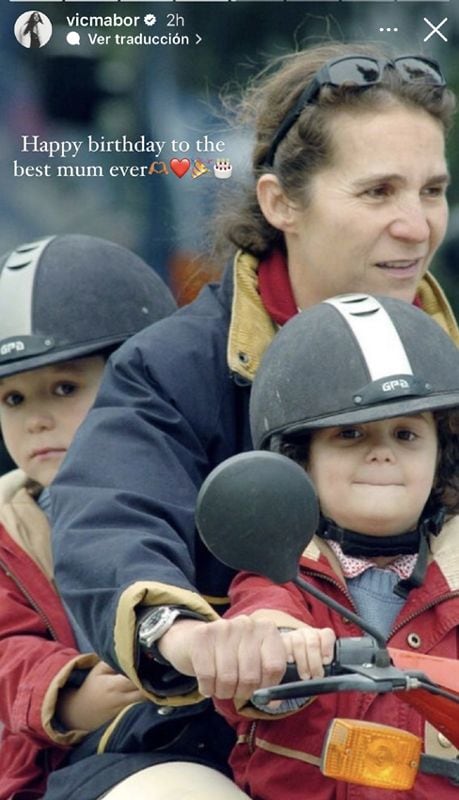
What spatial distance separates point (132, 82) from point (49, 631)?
104 inches

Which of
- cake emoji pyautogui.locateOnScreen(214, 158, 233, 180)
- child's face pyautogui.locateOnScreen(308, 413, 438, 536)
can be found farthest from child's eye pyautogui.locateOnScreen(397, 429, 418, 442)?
cake emoji pyautogui.locateOnScreen(214, 158, 233, 180)

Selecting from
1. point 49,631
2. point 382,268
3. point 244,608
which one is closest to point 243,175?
point 382,268

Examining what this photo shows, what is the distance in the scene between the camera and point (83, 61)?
6.56m

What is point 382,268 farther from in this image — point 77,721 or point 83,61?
point 83,61

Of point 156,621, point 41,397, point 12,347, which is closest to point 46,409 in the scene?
point 41,397

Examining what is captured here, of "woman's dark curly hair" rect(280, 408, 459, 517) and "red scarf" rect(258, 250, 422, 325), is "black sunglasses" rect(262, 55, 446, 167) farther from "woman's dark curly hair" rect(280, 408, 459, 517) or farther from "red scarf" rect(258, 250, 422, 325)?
"woman's dark curly hair" rect(280, 408, 459, 517)

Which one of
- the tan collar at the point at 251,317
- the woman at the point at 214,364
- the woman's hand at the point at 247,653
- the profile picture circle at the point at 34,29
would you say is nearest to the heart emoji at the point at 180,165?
the profile picture circle at the point at 34,29

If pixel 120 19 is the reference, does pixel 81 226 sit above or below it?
below

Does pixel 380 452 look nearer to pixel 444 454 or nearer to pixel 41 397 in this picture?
pixel 444 454

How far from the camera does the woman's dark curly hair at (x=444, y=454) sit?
3.77 meters

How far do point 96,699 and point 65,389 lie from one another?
99cm

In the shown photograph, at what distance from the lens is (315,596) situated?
2.95 metres

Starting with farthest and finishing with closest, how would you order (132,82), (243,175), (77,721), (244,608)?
(132,82)
(243,175)
(77,721)
(244,608)

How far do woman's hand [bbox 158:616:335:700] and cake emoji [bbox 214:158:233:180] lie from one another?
108 inches
